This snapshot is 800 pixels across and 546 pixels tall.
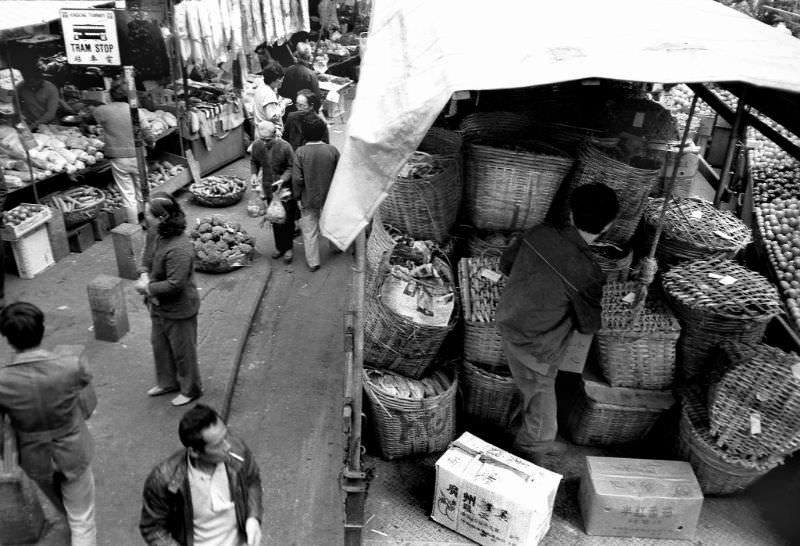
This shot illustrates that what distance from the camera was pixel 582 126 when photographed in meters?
5.86

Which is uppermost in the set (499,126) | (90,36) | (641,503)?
(90,36)

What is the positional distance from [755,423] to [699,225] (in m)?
1.90

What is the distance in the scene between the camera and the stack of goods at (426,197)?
16.3 ft

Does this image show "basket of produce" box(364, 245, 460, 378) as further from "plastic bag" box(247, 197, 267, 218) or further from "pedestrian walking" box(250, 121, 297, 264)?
"plastic bag" box(247, 197, 267, 218)

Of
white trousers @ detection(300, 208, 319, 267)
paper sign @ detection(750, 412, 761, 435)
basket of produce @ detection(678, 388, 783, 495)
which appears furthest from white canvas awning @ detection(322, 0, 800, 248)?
white trousers @ detection(300, 208, 319, 267)

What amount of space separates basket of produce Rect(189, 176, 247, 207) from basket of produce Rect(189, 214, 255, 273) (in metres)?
1.60

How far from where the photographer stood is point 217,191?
1066 cm

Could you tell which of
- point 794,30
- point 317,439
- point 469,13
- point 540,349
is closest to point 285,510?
point 317,439

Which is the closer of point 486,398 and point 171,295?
point 486,398

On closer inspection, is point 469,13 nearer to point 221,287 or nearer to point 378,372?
point 378,372

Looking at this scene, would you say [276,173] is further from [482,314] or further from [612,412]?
[612,412]

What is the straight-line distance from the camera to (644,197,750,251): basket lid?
523 centimetres

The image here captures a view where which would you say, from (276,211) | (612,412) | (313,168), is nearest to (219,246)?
(276,211)

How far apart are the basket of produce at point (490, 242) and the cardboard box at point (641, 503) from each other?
5.73 feet
